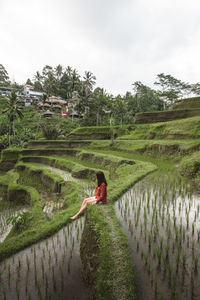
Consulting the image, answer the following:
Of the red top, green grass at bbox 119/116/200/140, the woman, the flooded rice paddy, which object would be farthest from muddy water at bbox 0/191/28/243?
green grass at bbox 119/116/200/140

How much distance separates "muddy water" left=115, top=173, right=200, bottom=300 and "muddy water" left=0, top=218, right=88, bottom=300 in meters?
0.86

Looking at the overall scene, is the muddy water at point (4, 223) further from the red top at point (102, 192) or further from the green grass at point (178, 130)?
the green grass at point (178, 130)

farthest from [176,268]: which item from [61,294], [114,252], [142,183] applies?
[142,183]

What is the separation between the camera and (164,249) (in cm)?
271

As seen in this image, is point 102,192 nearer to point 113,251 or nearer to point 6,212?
point 113,251

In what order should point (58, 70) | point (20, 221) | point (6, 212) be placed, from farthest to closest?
point (58, 70) → point (6, 212) → point (20, 221)

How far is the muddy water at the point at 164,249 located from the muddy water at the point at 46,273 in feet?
2.82

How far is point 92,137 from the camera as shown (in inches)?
838

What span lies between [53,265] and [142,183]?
13.3ft

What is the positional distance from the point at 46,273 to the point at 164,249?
5.93ft

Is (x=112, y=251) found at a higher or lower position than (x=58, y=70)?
lower

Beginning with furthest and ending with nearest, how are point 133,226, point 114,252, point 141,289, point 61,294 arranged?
point 133,226
point 114,252
point 61,294
point 141,289

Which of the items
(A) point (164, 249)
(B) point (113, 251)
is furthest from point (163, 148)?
(B) point (113, 251)

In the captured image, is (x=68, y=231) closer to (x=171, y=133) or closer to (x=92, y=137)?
(x=171, y=133)
